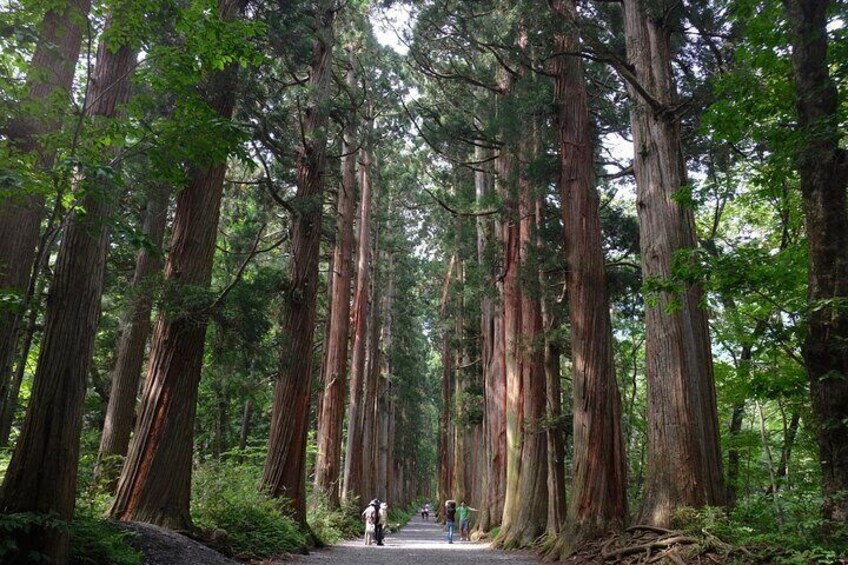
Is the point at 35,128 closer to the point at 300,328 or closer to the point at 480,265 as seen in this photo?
the point at 300,328

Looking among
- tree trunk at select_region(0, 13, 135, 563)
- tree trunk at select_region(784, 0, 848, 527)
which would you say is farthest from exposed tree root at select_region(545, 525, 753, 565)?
tree trunk at select_region(0, 13, 135, 563)

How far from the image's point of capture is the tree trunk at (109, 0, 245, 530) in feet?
24.3

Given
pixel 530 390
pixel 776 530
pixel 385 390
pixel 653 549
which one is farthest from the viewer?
pixel 385 390

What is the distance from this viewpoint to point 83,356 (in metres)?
5.08

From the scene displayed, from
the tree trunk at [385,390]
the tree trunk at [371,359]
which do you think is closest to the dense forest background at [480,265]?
the tree trunk at [371,359]

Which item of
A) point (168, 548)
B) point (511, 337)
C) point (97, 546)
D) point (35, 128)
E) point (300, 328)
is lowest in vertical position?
point (168, 548)

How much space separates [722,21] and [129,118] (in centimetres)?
998

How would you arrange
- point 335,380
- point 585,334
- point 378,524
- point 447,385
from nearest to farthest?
point 585,334 → point 378,524 → point 335,380 → point 447,385

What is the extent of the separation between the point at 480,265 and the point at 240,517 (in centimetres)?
907

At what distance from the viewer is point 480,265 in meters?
15.6

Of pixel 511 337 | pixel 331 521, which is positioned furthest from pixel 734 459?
pixel 331 521

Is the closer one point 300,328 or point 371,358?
point 300,328

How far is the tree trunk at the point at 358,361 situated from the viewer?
1945 centimetres

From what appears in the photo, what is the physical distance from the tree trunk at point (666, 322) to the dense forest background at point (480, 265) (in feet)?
0.12
